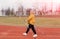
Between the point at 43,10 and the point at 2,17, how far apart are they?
4.45m

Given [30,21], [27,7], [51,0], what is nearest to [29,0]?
[27,7]

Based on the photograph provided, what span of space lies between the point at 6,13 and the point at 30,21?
1336cm

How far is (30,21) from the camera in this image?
38.4 ft

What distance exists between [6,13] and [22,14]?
5.69 feet

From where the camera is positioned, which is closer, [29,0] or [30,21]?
[30,21]

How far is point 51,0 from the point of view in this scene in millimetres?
24359

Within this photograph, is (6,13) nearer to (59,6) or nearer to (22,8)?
(22,8)

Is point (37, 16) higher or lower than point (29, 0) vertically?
lower

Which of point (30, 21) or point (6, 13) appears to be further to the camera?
point (6, 13)

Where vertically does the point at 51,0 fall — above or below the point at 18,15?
above

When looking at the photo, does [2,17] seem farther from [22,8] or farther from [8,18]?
[22,8]

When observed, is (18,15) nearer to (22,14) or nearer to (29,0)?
(22,14)

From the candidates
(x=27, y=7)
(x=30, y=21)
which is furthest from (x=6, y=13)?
(x=30, y=21)

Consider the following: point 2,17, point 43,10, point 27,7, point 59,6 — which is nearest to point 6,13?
point 2,17
